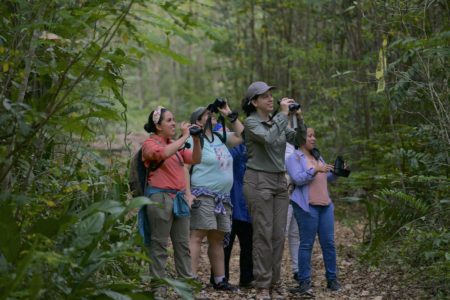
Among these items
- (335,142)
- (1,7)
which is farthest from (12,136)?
(335,142)

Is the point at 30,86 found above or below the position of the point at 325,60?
below

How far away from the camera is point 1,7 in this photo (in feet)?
17.3

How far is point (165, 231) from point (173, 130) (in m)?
0.96

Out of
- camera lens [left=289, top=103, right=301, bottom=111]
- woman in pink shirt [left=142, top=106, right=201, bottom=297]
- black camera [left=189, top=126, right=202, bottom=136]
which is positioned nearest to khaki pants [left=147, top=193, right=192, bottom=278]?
woman in pink shirt [left=142, top=106, right=201, bottom=297]

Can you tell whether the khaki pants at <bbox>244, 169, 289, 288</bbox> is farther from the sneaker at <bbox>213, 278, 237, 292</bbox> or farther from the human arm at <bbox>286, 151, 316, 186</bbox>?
the sneaker at <bbox>213, 278, 237, 292</bbox>

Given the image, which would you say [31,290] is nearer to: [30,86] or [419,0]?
[30,86]

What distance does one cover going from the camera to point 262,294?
24.5 ft

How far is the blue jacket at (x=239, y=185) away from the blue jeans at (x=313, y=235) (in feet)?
2.09

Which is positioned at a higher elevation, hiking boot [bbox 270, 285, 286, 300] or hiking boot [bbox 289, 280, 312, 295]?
hiking boot [bbox 289, 280, 312, 295]

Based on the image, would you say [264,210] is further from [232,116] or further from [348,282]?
[348,282]

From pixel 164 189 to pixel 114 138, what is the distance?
4.79 ft

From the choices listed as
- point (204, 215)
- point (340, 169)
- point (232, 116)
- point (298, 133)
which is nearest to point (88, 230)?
point (204, 215)

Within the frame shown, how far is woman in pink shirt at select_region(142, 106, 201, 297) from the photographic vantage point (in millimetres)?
6785

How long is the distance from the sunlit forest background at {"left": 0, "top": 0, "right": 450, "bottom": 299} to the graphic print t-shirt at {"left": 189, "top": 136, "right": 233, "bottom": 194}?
0.75 m
